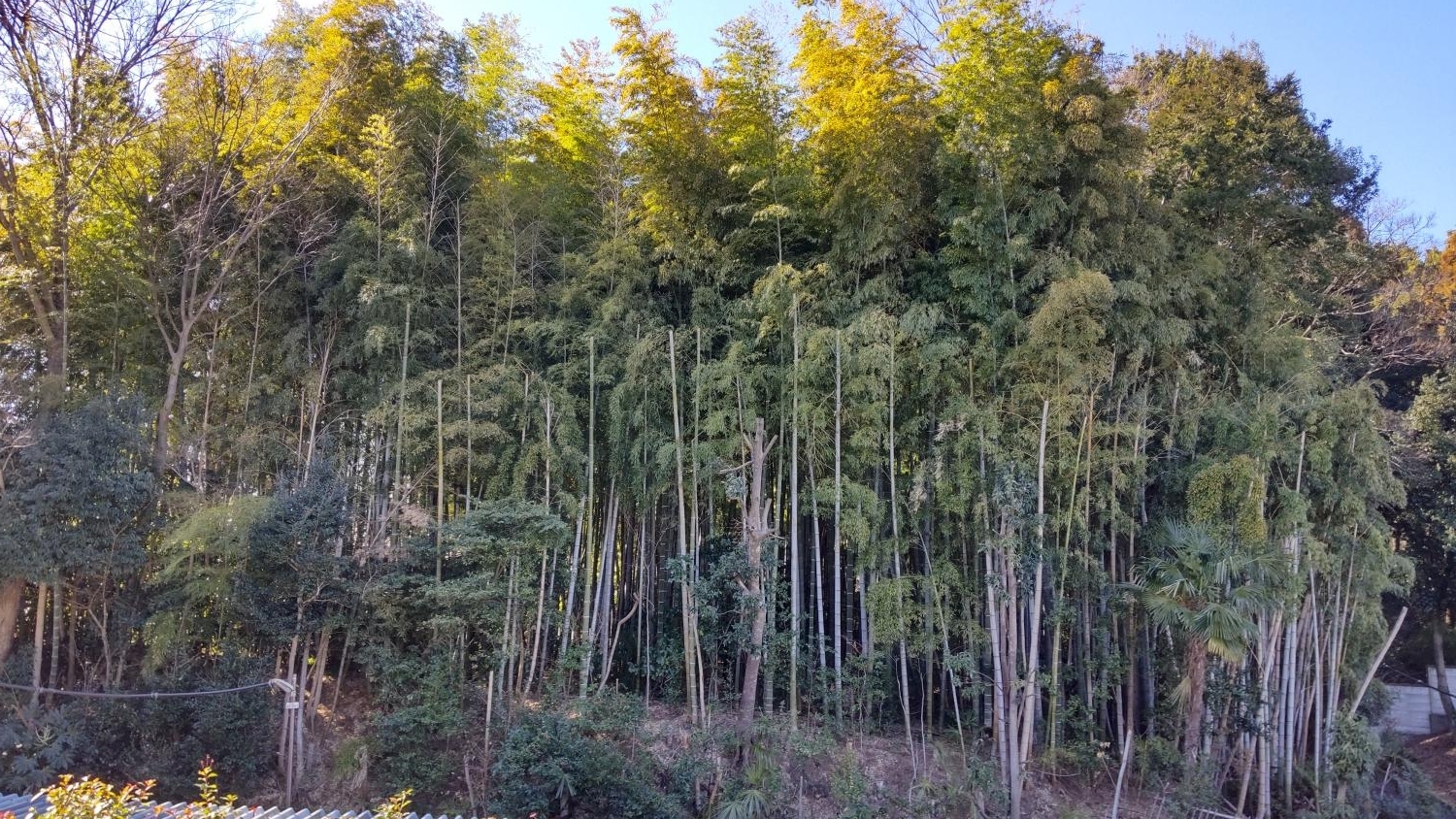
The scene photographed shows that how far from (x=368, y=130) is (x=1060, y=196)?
6.58m

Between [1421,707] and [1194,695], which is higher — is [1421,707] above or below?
below

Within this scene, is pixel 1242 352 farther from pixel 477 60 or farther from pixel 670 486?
pixel 477 60

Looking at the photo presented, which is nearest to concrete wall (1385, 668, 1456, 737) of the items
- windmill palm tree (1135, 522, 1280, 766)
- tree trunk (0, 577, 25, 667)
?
windmill palm tree (1135, 522, 1280, 766)

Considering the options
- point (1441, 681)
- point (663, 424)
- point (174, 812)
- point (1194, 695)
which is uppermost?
point (663, 424)

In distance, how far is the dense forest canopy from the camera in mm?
6680

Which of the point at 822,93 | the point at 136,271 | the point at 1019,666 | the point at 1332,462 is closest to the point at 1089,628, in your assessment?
the point at 1019,666

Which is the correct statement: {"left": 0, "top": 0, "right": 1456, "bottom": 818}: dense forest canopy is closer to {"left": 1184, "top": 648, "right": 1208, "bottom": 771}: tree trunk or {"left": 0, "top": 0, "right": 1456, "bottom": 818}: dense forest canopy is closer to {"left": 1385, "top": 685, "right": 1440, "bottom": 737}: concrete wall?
{"left": 1184, "top": 648, "right": 1208, "bottom": 771}: tree trunk

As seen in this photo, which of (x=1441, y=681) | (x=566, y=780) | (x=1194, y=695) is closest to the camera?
(x=566, y=780)

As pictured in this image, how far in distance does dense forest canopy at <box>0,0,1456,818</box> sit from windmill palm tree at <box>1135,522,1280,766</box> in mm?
47

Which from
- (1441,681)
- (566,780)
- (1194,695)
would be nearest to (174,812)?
(566,780)

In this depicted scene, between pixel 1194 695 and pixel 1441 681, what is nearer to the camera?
pixel 1194 695

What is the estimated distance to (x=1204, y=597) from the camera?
6238 millimetres

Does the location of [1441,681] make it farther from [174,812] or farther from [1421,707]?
[174,812]

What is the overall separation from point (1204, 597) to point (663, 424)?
4.76 meters
